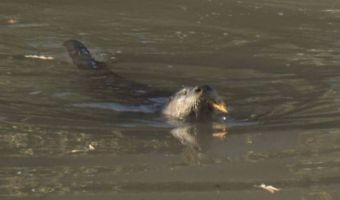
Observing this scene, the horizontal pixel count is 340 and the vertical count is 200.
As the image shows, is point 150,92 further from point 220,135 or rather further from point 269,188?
point 269,188

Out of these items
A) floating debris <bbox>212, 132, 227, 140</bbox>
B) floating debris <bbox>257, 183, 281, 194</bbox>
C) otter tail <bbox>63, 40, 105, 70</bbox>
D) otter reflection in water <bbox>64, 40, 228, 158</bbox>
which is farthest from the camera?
otter tail <bbox>63, 40, 105, 70</bbox>

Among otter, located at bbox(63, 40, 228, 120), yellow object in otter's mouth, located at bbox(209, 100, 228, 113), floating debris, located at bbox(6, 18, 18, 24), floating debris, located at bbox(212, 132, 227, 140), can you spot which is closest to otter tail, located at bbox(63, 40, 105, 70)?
otter, located at bbox(63, 40, 228, 120)

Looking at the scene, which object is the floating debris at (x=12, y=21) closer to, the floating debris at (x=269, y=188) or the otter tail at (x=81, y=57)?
the otter tail at (x=81, y=57)

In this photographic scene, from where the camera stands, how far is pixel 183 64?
966cm

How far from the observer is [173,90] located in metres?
8.62

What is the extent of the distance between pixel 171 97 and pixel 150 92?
0.84 meters

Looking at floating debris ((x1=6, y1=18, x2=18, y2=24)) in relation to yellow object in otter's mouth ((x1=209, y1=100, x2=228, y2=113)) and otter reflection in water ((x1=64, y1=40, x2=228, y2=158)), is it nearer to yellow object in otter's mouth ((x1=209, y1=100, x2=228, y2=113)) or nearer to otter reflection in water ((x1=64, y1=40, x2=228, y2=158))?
otter reflection in water ((x1=64, y1=40, x2=228, y2=158))

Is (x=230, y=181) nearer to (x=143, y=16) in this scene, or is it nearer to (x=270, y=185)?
(x=270, y=185)

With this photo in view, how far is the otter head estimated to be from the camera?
700cm

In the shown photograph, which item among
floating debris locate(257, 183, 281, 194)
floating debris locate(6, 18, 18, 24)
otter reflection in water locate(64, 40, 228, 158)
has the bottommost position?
otter reflection in water locate(64, 40, 228, 158)

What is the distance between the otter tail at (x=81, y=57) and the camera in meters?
9.27

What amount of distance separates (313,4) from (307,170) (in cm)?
875

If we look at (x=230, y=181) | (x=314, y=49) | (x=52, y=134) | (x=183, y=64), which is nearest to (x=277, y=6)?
(x=314, y=49)

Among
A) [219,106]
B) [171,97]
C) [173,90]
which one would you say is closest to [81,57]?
[173,90]
